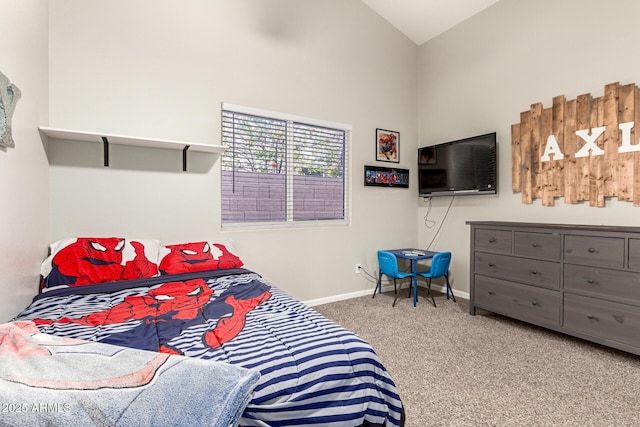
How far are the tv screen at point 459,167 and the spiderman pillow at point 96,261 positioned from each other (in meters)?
3.17

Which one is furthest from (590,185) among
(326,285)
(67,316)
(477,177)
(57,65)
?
(57,65)

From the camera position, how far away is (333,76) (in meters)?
3.68

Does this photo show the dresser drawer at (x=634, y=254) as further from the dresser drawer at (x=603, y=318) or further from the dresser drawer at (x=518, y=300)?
the dresser drawer at (x=518, y=300)

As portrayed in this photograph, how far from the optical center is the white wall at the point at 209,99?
2486 millimetres

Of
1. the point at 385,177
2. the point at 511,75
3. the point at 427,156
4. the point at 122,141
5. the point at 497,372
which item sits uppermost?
the point at 511,75

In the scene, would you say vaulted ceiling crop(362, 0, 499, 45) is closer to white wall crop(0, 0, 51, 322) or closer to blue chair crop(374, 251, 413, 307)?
blue chair crop(374, 251, 413, 307)

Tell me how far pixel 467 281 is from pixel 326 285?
5.54 feet

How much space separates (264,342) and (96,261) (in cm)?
169

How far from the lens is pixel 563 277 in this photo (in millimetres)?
2533

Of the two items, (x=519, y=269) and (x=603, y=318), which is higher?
(x=519, y=269)

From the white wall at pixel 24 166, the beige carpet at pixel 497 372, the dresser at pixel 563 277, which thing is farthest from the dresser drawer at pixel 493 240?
the white wall at pixel 24 166

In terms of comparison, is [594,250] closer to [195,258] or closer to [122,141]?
[195,258]

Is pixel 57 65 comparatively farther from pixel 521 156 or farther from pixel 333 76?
pixel 521 156

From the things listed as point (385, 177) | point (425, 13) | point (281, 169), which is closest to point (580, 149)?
point (385, 177)
